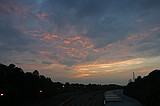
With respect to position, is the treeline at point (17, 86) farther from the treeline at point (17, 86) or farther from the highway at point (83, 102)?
the highway at point (83, 102)

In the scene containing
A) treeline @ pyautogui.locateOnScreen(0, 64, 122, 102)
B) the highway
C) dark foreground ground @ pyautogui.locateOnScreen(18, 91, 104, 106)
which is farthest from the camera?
the highway

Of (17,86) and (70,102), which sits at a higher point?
(17,86)

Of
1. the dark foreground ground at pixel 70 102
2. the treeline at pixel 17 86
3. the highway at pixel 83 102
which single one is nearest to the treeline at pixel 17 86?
the treeline at pixel 17 86

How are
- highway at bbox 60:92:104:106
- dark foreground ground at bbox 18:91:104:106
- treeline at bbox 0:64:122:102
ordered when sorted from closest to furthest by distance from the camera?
treeline at bbox 0:64:122:102
dark foreground ground at bbox 18:91:104:106
highway at bbox 60:92:104:106

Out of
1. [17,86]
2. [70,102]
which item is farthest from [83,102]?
[17,86]

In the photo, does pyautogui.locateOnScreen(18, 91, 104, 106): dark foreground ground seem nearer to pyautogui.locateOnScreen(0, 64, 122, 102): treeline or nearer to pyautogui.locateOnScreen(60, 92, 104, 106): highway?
pyautogui.locateOnScreen(60, 92, 104, 106): highway

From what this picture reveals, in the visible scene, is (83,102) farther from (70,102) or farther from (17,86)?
(17,86)

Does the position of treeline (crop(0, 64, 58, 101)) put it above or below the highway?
above

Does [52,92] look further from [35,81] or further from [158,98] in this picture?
[158,98]

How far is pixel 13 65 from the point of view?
9900cm

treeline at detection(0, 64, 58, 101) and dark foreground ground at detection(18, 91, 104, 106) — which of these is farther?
dark foreground ground at detection(18, 91, 104, 106)

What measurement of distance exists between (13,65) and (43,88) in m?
18.6

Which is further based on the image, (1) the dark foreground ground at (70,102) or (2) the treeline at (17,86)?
(1) the dark foreground ground at (70,102)

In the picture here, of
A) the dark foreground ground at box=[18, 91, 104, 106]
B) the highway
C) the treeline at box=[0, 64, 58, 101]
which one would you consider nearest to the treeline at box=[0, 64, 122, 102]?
the treeline at box=[0, 64, 58, 101]
